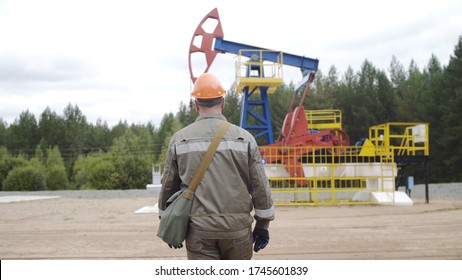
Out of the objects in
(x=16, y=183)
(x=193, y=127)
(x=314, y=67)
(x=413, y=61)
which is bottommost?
(x=16, y=183)

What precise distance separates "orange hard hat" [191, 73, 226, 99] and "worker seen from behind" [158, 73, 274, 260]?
0.11 metres

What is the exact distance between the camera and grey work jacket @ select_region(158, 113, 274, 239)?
8.86 feet

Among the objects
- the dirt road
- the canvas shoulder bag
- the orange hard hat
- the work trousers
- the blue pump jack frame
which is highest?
the blue pump jack frame

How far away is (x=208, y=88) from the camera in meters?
2.91

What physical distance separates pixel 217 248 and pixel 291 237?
17.3 feet

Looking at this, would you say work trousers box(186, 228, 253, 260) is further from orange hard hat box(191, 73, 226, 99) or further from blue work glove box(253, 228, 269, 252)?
orange hard hat box(191, 73, 226, 99)

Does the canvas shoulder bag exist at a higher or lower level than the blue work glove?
higher

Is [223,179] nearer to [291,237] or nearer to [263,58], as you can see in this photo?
[291,237]

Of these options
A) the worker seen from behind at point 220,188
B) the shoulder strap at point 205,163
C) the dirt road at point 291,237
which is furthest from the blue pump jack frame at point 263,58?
the shoulder strap at point 205,163

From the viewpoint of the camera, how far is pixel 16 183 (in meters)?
43.4

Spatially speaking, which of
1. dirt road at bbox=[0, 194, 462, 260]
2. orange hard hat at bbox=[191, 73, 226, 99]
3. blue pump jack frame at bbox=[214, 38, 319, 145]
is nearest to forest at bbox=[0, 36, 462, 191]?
blue pump jack frame at bbox=[214, 38, 319, 145]

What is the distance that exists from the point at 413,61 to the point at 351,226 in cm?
4621
